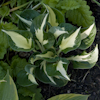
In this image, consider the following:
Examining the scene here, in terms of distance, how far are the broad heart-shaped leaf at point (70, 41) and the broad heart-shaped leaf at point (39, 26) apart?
0.51 feet

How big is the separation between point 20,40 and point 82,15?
0.57 meters

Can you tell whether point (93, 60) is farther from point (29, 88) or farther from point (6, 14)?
point (6, 14)

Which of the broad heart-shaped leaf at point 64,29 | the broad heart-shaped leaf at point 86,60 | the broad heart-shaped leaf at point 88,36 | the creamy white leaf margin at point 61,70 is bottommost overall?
the broad heart-shaped leaf at point 86,60

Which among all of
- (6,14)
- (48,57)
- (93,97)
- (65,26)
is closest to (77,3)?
(65,26)

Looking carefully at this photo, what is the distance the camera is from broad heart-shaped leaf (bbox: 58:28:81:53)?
0.84 meters

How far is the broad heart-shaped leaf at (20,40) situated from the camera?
0.85 m

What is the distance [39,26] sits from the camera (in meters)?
0.88

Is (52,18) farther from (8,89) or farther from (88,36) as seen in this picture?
(8,89)

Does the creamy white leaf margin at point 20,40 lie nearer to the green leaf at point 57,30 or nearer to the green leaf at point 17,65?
the green leaf at point 57,30

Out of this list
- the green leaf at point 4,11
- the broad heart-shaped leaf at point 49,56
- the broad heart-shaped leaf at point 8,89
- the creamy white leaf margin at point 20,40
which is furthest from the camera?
the green leaf at point 4,11

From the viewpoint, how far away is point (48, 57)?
1.01m

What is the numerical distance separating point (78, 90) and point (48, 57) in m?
0.53

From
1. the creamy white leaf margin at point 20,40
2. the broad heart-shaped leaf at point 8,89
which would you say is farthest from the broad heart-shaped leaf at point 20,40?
the broad heart-shaped leaf at point 8,89

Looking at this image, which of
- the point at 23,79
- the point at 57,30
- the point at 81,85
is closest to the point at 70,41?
the point at 57,30
